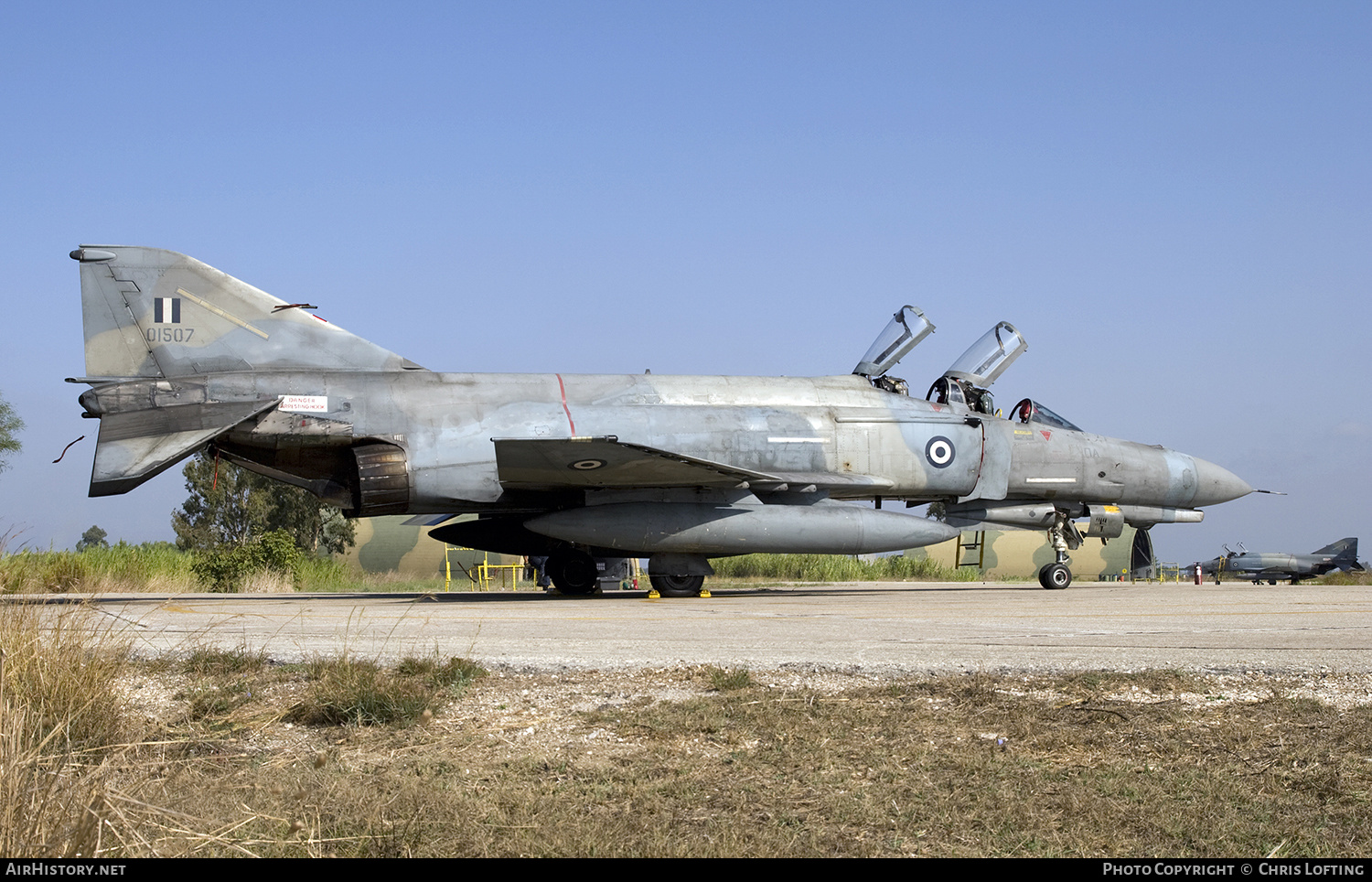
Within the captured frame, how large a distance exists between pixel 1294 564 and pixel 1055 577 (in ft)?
100

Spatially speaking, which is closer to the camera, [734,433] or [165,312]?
[165,312]

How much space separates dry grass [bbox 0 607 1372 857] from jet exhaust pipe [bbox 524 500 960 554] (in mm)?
8021

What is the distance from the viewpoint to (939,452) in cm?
1636

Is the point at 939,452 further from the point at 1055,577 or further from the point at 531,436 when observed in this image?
the point at 531,436

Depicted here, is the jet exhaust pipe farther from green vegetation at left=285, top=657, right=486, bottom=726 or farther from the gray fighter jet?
the gray fighter jet

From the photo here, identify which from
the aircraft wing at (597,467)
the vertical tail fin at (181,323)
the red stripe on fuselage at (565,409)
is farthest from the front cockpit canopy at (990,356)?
the vertical tail fin at (181,323)

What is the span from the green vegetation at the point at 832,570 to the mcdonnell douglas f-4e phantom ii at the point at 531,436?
1334 centimetres

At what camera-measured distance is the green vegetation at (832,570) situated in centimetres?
3046

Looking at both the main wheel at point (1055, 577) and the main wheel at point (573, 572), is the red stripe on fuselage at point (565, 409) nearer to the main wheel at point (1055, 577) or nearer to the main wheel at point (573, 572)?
the main wheel at point (573, 572)

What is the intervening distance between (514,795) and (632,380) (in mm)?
12049

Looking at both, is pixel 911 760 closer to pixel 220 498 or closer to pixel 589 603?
pixel 589 603

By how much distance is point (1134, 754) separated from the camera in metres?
4.28

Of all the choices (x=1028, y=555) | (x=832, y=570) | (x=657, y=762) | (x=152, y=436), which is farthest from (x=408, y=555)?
(x=657, y=762)
